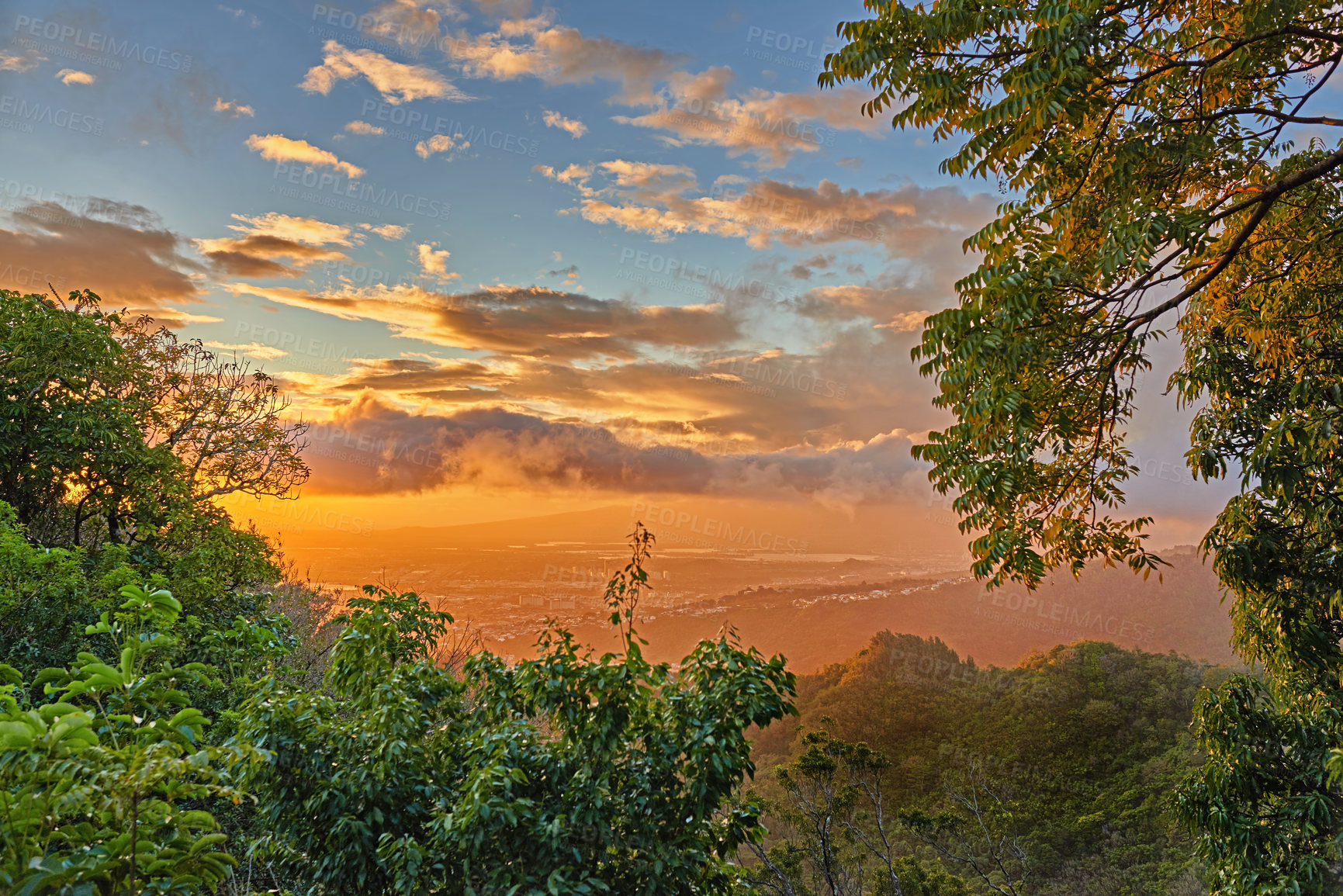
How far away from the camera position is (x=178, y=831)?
5.78 feet

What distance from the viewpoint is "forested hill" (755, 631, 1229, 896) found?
20688mm

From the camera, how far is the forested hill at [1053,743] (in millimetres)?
20688

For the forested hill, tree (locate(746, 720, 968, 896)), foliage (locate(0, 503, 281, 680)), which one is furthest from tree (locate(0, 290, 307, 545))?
the forested hill

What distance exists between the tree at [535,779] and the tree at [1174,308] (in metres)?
2.52

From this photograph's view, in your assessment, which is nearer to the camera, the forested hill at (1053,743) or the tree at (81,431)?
the tree at (81,431)

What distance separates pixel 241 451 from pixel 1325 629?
49.5ft

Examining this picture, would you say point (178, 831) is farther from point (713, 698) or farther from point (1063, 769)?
point (1063, 769)

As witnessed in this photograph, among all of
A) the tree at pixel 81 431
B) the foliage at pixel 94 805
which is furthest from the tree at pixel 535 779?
the tree at pixel 81 431

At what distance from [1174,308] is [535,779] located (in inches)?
218

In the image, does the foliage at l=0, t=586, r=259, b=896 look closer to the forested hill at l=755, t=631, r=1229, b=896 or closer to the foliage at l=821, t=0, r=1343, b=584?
the foliage at l=821, t=0, r=1343, b=584

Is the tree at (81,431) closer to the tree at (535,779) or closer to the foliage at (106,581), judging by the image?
the foliage at (106,581)

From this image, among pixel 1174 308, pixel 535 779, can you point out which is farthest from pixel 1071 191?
pixel 535 779

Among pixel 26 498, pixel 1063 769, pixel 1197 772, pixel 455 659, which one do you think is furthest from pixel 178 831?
pixel 1063 769

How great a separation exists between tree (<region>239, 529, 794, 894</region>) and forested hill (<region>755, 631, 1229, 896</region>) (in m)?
16.0
